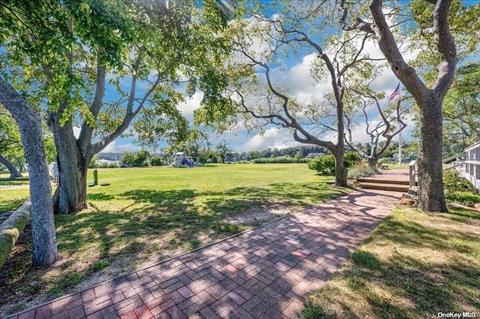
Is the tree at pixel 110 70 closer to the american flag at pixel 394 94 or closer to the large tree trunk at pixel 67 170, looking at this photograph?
the large tree trunk at pixel 67 170

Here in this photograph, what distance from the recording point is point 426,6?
724 centimetres

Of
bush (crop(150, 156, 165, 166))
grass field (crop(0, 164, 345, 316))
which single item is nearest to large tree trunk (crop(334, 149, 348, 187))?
grass field (crop(0, 164, 345, 316))

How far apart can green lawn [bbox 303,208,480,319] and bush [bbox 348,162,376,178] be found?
9.49m

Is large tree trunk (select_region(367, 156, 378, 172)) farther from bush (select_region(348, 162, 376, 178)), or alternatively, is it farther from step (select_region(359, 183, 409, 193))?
step (select_region(359, 183, 409, 193))

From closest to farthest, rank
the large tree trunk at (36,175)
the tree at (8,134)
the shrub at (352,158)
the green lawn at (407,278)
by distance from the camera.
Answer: the green lawn at (407,278) → the large tree trunk at (36,175) → the tree at (8,134) → the shrub at (352,158)

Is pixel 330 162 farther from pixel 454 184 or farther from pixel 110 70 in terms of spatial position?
pixel 110 70

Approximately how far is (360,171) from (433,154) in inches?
348

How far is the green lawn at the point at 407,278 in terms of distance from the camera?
2.36 m

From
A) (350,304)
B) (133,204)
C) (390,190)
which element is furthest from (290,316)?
(390,190)

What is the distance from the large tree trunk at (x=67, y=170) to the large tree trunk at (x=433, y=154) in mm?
9935

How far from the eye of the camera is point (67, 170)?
22.2ft

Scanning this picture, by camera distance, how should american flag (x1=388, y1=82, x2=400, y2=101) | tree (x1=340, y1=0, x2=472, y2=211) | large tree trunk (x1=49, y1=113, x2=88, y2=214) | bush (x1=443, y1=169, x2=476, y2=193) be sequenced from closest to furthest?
tree (x1=340, y1=0, x2=472, y2=211), large tree trunk (x1=49, y1=113, x2=88, y2=214), bush (x1=443, y1=169, x2=476, y2=193), american flag (x1=388, y1=82, x2=400, y2=101)

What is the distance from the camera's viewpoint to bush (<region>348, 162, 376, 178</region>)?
13809mm

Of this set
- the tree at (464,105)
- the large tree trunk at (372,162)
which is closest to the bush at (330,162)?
the large tree trunk at (372,162)
